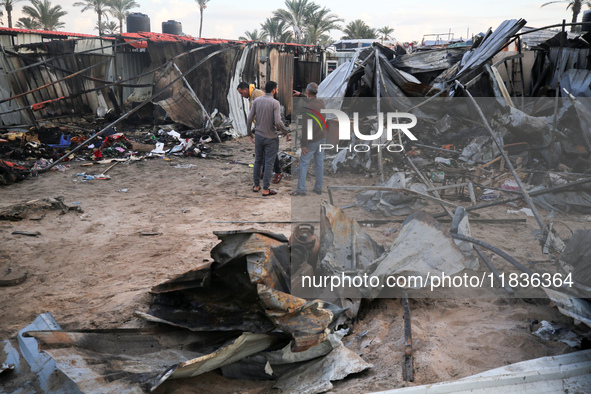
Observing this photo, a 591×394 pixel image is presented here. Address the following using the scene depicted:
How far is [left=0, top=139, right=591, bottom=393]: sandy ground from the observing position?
256 centimetres

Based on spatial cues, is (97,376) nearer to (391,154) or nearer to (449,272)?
(449,272)

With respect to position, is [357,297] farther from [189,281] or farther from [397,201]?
[397,201]

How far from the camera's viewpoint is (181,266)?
420 cm

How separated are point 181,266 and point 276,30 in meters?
32.9

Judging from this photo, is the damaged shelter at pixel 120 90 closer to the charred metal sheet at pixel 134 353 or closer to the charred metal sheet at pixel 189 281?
the charred metal sheet at pixel 189 281

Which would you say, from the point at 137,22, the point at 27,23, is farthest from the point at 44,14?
the point at 137,22

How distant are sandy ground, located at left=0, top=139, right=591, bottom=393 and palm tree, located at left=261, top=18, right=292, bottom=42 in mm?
28530

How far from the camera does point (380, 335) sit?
9.50 ft

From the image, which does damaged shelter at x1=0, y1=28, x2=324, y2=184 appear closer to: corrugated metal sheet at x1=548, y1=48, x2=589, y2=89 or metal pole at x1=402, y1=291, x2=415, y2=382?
metal pole at x1=402, y1=291, x2=415, y2=382

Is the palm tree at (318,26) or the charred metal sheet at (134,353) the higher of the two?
the palm tree at (318,26)

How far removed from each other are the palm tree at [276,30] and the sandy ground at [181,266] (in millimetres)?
28530

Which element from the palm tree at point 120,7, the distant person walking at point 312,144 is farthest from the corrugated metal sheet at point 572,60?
the palm tree at point 120,7

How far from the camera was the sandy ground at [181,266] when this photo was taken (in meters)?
2.56

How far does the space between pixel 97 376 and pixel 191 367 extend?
0.48 metres
